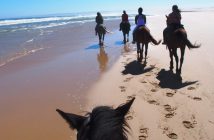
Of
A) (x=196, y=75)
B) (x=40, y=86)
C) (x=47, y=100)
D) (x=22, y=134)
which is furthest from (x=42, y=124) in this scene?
(x=196, y=75)

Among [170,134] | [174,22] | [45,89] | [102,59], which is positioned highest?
[174,22]

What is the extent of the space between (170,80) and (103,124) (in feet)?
25.5

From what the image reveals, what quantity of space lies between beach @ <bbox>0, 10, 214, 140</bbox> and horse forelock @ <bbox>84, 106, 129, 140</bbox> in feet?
7.12

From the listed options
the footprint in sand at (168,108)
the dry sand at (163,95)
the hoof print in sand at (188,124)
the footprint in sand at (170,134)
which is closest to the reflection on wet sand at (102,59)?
the dry sand at (163,95)

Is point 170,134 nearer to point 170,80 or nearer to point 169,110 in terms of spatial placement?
point 169,110

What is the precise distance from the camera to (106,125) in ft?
6.08

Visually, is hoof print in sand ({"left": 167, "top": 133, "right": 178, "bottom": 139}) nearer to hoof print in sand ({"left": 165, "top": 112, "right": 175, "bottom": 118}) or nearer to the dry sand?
the dry sand

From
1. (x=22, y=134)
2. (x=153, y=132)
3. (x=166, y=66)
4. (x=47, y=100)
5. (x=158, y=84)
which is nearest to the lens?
(x=153, y=132)

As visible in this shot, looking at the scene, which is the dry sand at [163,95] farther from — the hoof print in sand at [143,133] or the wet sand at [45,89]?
the wet sand at [45,89]

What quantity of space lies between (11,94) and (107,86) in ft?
8.32

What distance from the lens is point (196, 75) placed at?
31.4ft

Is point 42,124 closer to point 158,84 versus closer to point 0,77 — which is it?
point 158,84

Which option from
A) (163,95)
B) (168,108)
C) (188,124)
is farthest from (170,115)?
(163,95)

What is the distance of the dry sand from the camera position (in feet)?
19.9
